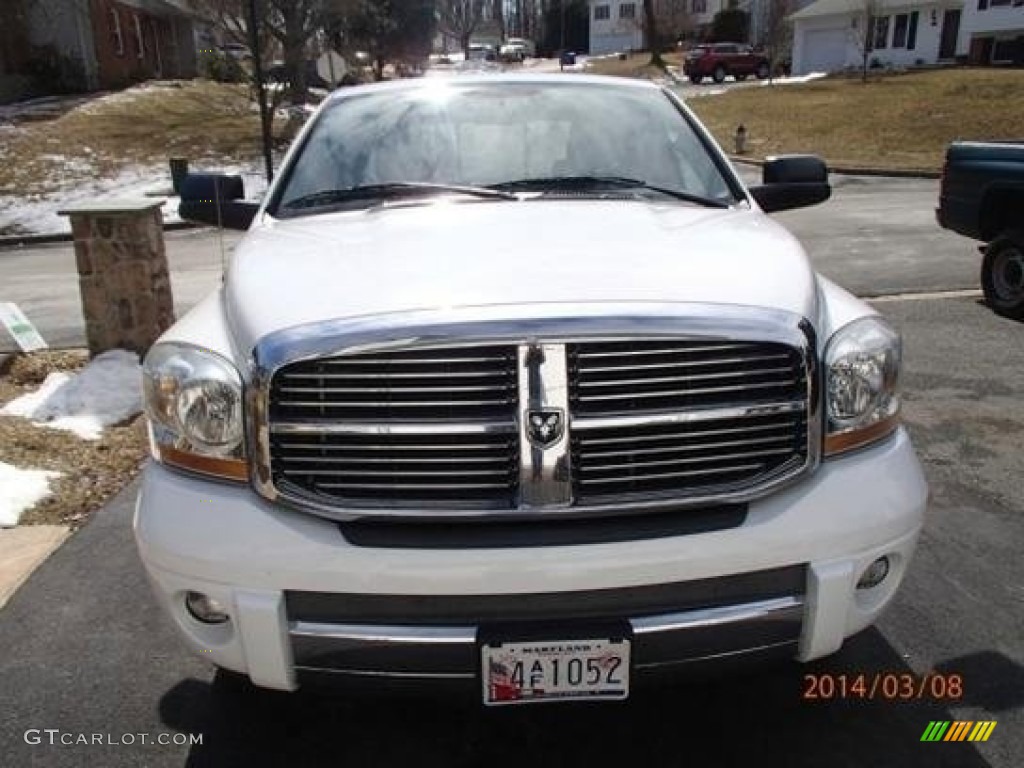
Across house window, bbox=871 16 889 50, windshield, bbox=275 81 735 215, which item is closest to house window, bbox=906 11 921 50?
house window, bbox=871 16 889 50

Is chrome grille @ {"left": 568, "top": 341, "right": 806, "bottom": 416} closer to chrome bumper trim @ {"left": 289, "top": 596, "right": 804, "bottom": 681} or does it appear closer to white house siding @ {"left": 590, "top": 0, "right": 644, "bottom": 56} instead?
chrome bumper trim @ {"left": 289, "top": 596, "right": 804, "bottom": 681}

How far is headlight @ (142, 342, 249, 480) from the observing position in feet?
7.36

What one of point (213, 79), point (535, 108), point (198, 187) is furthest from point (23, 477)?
point (213, 79)

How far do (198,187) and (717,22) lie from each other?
6691cm

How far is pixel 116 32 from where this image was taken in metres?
31.6

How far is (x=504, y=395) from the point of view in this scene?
211 centimetres

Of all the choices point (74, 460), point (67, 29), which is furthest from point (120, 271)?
point (67, 29)

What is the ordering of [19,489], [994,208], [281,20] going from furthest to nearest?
[281,20], [994,208], [19,489]

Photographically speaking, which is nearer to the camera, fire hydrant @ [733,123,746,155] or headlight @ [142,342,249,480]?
headlight @ [142,342,249,480]

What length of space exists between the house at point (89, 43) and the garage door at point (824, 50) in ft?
111

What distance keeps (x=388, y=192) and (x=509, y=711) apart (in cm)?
175

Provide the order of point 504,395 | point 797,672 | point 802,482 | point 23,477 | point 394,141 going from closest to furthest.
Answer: point 504,395 < point 802,482 < point 797,672 < point 394,141 < point 23,477

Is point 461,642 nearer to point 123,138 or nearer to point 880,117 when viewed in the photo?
point 123,138

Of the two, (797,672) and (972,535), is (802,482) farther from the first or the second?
(972,535)
